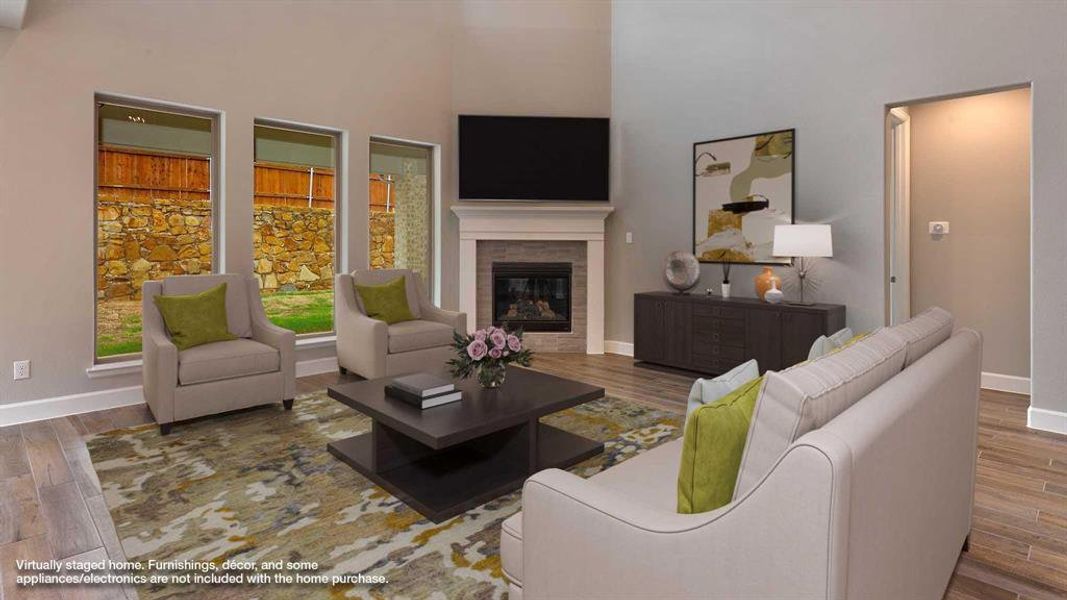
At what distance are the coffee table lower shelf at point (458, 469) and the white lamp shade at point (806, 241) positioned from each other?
2454mm

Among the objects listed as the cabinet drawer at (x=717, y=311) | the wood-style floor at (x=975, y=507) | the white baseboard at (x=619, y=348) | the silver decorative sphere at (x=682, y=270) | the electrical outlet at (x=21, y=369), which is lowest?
the wood-style floor at (x=975, y=507)

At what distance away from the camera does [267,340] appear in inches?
167

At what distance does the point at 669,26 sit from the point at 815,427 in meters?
5.71

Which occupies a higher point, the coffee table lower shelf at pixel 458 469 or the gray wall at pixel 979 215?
the gray wall at pixel 979 215

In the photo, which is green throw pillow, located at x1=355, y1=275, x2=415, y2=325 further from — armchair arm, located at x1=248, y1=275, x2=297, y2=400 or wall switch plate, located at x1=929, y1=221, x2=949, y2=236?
wall switch plate, located at x1=929, y1=221, x2=949, y2=236

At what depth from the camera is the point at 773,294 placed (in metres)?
4.91

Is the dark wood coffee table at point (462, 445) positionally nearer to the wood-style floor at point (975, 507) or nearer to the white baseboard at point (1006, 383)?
the wood-style floor at point (975, 507)

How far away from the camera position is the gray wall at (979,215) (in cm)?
464

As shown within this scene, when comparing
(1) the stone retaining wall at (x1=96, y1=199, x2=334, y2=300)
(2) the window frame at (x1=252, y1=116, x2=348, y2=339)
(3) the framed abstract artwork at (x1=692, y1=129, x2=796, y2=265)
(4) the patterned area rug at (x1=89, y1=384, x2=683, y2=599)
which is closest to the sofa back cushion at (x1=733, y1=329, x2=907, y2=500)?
(4) the patterned area rug at (x1=89, y1=384, x2=683, y2=599)

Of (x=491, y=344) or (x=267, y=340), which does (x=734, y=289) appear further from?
(x=267, y=340)

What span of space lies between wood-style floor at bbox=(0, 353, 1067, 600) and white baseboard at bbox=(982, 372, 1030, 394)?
18.5 inches

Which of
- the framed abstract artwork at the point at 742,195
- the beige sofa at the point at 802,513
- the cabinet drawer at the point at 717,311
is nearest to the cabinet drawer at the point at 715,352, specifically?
the cabinet drawer at the point at 717,311

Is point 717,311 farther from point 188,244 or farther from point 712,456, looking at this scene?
point 188,244

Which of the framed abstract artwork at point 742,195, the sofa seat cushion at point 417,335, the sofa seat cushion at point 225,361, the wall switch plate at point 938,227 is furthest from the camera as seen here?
the framed abstract artwork at point 742,195
